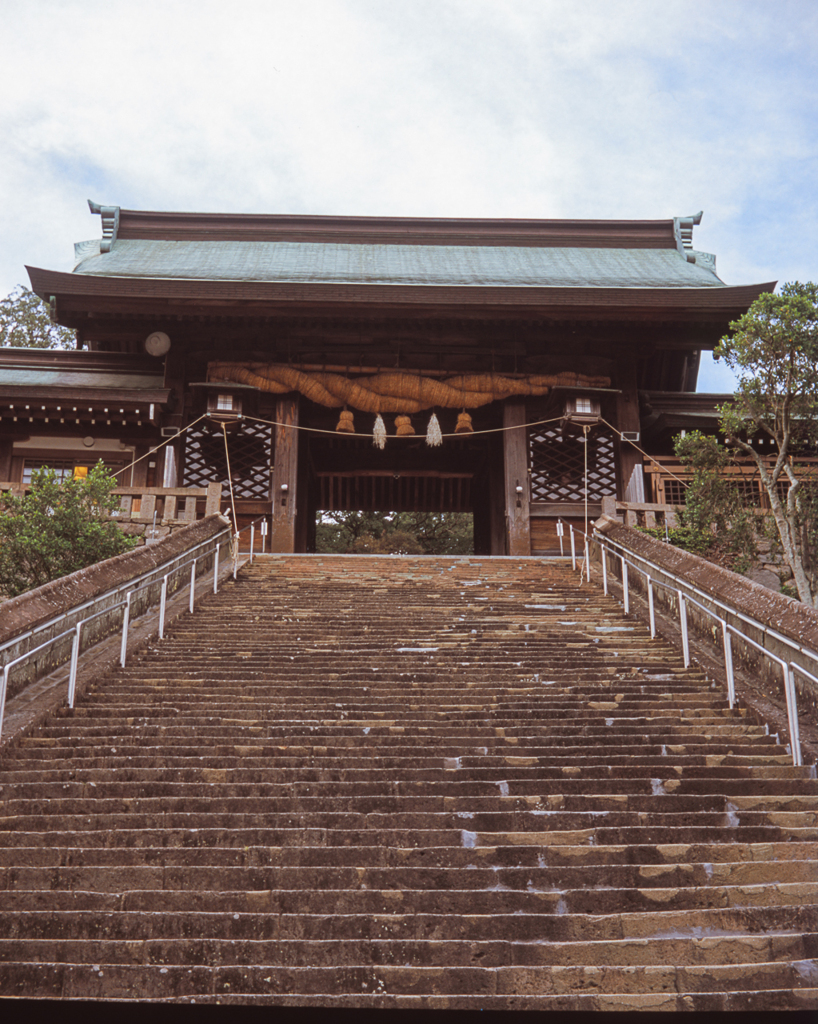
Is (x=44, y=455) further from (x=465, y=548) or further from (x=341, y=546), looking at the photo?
(x=465, y=548)

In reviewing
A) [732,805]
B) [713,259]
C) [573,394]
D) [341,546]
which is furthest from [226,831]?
[341,546]

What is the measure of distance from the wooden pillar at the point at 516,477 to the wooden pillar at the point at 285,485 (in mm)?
3455

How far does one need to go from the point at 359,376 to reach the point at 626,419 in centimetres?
457

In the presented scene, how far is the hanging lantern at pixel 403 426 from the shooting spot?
14133 mm

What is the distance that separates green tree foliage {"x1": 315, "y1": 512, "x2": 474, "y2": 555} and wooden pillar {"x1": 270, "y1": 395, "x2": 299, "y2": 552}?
1004 cm

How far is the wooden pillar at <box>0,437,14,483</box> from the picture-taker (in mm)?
13843

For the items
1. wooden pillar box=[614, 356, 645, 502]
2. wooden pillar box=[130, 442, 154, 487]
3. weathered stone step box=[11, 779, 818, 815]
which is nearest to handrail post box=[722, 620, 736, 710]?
weathered stone step box=[11, 779, 818, 815]

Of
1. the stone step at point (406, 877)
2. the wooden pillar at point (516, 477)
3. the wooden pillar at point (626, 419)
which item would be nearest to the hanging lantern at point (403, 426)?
the wooden pillar at point (516, 477)

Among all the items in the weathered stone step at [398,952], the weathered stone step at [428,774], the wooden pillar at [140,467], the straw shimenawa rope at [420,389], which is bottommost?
the weathered stone step at [398,952]

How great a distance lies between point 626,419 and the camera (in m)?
14.1

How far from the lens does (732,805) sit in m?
4.32

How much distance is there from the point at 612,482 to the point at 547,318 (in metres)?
3.05

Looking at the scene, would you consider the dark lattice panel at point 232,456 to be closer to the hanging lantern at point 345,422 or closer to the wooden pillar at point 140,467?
the wooden pillar at point 140,467

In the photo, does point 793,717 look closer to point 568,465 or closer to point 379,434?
point 379,434
